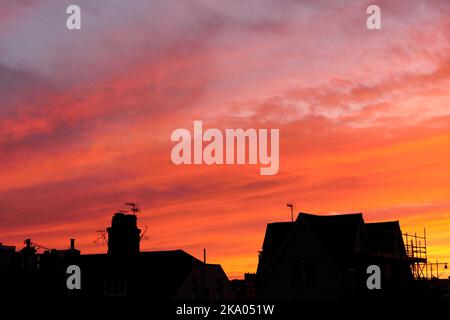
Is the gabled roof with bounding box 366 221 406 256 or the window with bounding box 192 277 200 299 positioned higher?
the gabled roof with bounding box 366 221 406 256

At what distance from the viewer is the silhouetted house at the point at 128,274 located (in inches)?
2461

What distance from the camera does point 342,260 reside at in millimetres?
56719

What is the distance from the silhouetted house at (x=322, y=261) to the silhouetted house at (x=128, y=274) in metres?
7.34

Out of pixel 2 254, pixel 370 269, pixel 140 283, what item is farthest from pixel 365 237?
pixel 2 254

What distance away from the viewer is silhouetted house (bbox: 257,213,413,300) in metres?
56.6

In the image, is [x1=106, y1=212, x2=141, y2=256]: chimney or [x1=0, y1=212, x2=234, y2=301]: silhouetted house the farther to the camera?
[x1=106, y1=212, x2=141, y2=256]: chimney

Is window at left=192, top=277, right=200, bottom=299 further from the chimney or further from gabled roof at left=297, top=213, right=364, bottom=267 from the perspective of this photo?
gabled roof at left=297, top=213, right=364, bottom=267

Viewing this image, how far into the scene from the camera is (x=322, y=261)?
188 feet

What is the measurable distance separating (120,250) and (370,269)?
74.9 feet

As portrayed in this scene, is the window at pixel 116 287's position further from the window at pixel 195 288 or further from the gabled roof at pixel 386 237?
the gabled roof at pixel 386 237

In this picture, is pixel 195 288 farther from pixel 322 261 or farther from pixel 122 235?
pixel 322 261

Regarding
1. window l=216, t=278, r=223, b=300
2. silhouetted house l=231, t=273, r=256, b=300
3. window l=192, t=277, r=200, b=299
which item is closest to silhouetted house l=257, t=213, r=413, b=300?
window l=192, t=277, r=200, b=299

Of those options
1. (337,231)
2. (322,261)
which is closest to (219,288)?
(322,261)

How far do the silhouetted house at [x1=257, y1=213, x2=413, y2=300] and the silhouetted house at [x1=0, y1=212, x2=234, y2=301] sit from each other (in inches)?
289
